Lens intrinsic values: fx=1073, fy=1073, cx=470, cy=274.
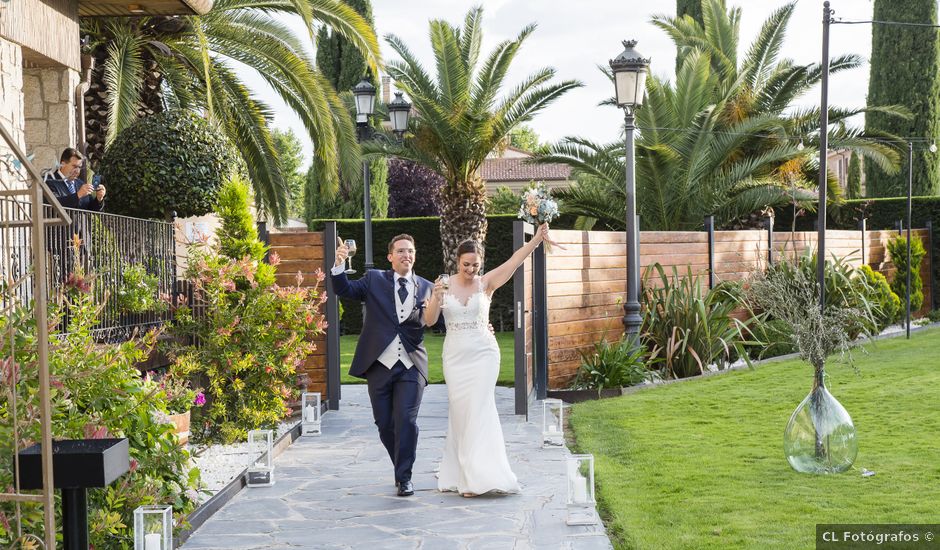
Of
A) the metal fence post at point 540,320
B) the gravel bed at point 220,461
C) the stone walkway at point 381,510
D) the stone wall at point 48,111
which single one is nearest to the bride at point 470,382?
the stone walkway at point 381,510

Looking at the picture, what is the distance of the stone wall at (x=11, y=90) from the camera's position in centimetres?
966

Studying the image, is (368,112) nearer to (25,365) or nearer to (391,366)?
(391,366)

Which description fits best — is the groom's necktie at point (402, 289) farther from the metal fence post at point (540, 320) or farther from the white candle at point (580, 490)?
the metal fence post at point (540, 320)

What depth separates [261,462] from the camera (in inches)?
320

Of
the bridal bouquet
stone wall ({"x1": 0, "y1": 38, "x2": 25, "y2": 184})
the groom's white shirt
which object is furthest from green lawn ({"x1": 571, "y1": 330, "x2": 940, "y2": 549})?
stone wall ({"x1": 0, "y1": 38, "x2": 25, "y2": 184})

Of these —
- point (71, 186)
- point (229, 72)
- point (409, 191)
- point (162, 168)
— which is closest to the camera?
point (71, 186)

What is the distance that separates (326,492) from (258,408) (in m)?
2.31

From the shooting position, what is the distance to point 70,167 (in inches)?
369

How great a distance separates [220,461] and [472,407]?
2562 millimetres

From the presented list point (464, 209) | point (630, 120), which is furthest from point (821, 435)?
point (464, 209)

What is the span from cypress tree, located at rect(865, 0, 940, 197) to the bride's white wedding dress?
24127mm

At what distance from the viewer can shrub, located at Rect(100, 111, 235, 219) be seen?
37.1ft

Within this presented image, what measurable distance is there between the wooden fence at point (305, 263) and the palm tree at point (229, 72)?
2.13 metres

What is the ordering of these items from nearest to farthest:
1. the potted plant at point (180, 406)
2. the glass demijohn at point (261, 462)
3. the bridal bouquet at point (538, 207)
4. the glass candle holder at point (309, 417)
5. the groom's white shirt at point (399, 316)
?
the potted plant at point (180, 406) < the groom's white shirt at point (399, 316) < the glass demijohn at point (261, 462) < the glass candle holder at point (309, 417) < the bridal bouquet at point (538, 207)
